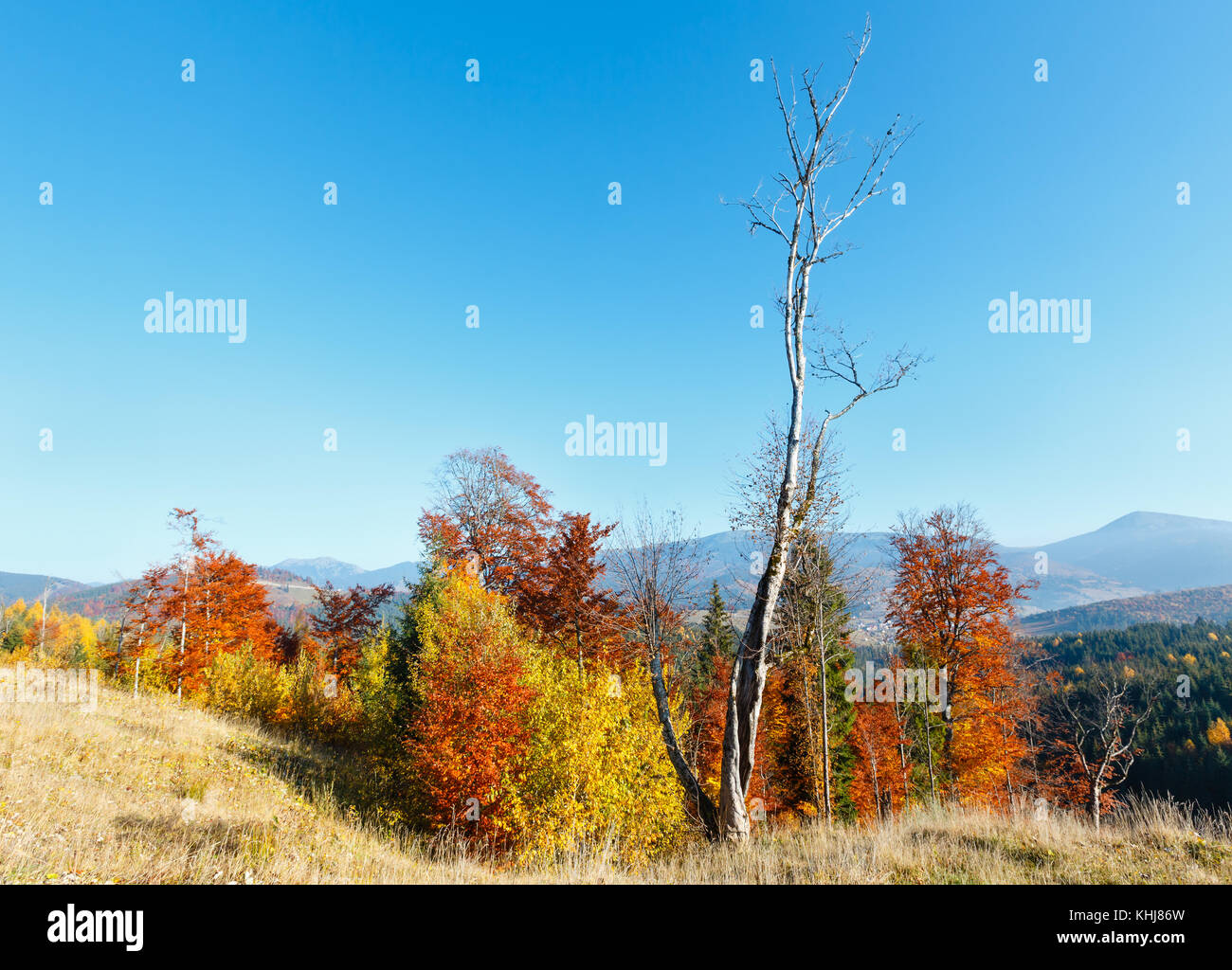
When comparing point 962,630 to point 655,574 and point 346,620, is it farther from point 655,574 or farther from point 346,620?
point 346,620

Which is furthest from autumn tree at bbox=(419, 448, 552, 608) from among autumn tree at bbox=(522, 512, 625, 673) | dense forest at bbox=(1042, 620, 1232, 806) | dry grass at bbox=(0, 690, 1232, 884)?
dense forest at bbox=(1042, 620, 1232, 806)

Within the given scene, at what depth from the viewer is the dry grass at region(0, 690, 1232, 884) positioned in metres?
6.24

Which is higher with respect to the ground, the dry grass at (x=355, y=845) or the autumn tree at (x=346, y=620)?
the dry grass at (x=355, y=845)

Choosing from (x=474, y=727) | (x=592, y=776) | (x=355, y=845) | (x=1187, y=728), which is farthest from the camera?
(x=1187, y=728)

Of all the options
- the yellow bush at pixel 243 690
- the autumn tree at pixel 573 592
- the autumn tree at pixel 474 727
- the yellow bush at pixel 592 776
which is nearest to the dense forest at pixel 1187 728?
the autumn tree at pixel 573 592

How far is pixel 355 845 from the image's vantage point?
31.8ft

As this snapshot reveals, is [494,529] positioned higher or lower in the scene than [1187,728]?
higher

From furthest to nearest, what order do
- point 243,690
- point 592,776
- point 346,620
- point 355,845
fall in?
point 346,620 → point 243,690 → point 592,776 → point 355,845

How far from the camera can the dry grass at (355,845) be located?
6238mm

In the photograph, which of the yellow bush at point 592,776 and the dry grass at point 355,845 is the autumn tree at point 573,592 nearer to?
the yellow bush at point 592,776

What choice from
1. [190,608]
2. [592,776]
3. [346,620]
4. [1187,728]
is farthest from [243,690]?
[1187,728]

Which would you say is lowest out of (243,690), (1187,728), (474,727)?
(1187,728)

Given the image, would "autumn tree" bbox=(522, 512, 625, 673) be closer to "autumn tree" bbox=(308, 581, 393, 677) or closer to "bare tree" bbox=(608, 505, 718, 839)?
"bare tree" bbox=(608, 505, 718, 839)
